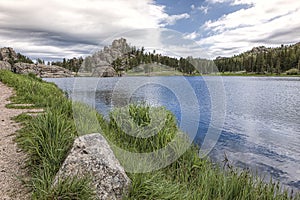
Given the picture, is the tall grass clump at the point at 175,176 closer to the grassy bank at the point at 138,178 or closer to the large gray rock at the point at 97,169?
the grassy bank at the point at 138,178

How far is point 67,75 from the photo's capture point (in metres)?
101

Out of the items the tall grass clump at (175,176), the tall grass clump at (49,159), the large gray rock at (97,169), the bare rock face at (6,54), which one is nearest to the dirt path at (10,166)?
the tall grass clump at (49,159)

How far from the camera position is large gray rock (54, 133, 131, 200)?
4.03m

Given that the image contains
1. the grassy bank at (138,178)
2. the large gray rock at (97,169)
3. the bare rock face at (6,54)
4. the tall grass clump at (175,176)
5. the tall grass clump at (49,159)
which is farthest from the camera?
the bare rock face at (6,54)

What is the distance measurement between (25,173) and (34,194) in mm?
992

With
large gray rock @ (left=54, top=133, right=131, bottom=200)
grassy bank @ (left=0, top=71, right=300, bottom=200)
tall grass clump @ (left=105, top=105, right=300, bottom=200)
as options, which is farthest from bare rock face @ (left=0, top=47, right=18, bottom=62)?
large gray rock @ (left=54, top=133, right=131, bottom=200)

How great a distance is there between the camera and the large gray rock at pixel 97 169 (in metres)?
4.03

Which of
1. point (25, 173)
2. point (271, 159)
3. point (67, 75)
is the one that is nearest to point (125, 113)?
point (25, 173)

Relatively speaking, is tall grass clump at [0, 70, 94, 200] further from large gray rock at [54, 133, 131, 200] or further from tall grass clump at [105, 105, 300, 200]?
tall grass clump at [105, 105, 300, 200]

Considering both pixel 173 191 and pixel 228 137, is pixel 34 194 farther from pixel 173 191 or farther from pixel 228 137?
pixel 228 137

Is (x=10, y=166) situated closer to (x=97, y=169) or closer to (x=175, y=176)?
(x=97, y=169)

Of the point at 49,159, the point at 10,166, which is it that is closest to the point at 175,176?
the point at 49,159

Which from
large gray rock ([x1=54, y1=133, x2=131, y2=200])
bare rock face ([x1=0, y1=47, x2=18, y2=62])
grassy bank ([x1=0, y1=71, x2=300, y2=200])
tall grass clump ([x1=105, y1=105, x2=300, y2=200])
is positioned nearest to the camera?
grassy bank ([x1=0, y1=71, x2=300, y2=200])

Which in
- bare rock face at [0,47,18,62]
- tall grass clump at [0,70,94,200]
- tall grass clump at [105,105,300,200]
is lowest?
tall grass clump at [105,105,300,200]
